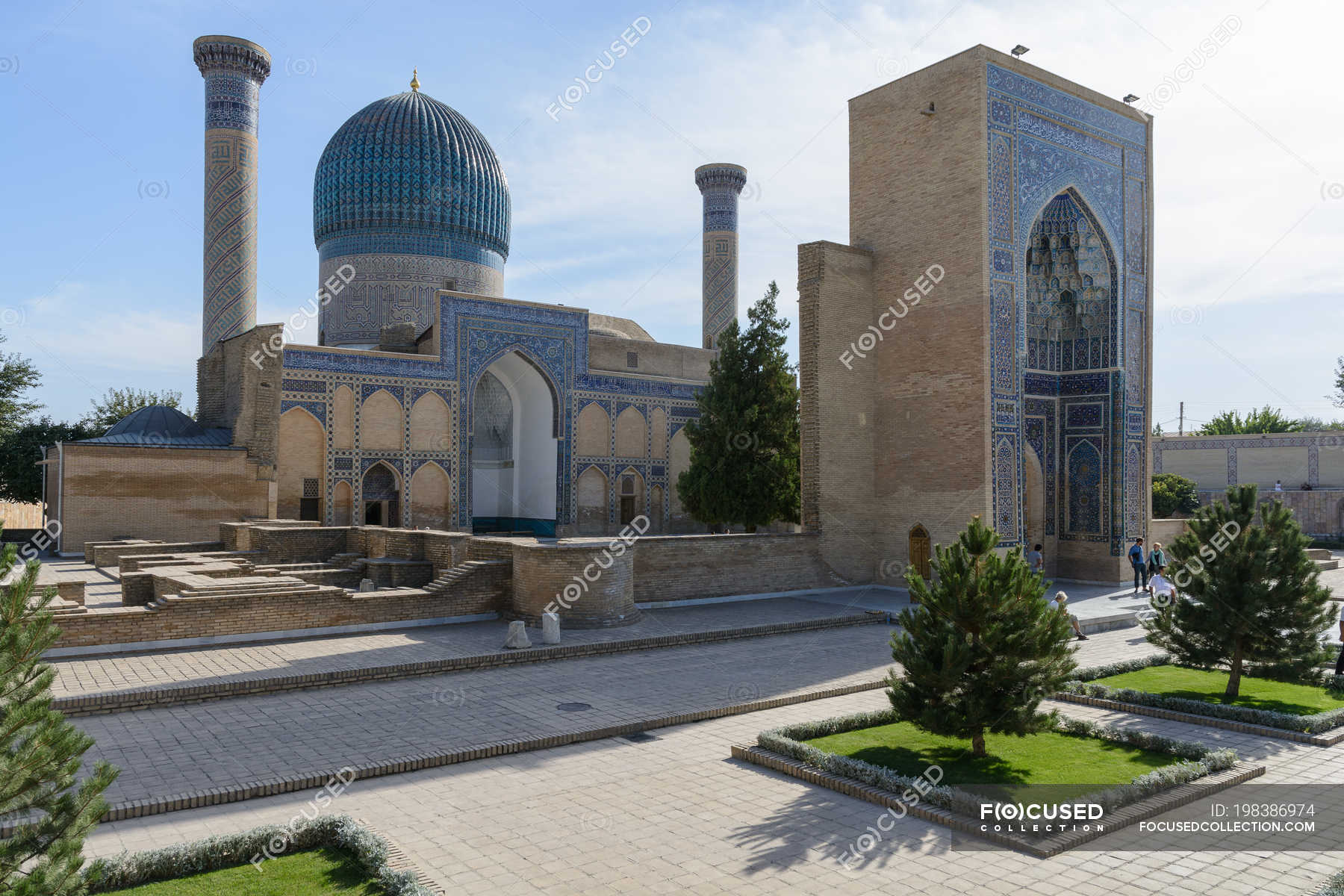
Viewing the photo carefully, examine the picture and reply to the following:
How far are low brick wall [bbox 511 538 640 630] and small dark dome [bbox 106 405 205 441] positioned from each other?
9739mm

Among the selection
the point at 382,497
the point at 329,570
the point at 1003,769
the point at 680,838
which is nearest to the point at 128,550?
the point at 329,570

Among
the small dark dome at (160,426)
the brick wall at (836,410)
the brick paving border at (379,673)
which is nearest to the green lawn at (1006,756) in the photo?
the brick paving border at (379,673)

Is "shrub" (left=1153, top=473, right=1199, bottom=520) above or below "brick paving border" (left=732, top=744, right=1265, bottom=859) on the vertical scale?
above

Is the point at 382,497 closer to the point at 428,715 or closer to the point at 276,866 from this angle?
the point at 428,715

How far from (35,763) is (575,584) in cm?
718

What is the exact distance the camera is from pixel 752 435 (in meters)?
15.3

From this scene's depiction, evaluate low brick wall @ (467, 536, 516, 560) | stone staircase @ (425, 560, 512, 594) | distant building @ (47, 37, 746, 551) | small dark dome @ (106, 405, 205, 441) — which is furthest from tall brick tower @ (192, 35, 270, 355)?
stone staircase @ (425, 560, 512, 594)

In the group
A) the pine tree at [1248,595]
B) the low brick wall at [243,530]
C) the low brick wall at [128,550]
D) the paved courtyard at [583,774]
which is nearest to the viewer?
the paved courtyard at [583,774]

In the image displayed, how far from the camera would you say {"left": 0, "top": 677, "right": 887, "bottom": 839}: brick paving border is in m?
4.51

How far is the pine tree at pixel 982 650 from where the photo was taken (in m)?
5.04

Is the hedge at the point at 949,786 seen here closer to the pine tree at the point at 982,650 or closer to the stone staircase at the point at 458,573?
the pine tree at the point at 982,650

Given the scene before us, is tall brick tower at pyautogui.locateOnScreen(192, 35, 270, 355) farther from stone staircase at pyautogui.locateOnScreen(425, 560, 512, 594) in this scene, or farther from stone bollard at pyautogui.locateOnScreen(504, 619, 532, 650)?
stone bollard at pyautogui.locateOnScreen(504, 619, 532, 650)

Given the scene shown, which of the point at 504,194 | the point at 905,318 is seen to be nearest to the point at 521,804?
the point at 905,318

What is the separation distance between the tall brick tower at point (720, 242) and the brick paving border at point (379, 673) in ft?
59.7
